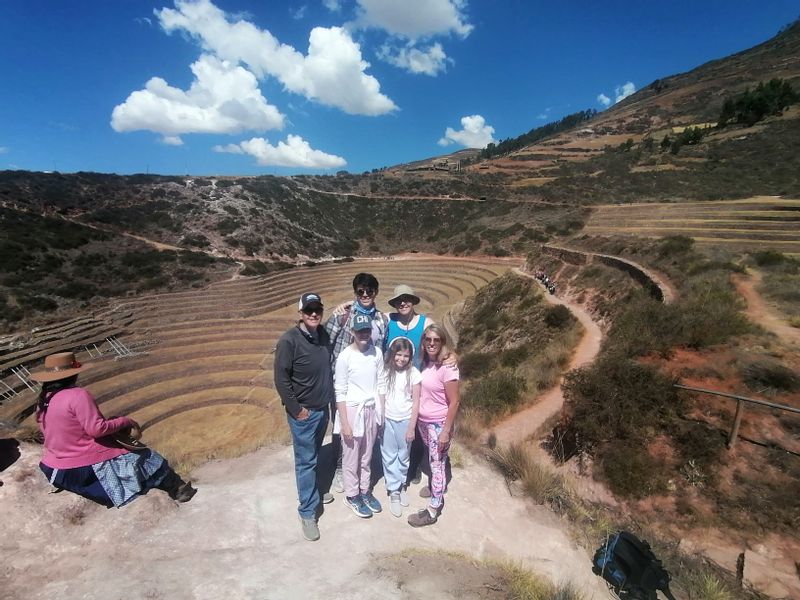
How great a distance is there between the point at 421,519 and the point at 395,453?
2.40ft

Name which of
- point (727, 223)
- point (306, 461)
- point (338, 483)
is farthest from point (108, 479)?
point (727, 223)

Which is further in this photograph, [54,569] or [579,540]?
[579,540]

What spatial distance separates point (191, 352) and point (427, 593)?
746 inches

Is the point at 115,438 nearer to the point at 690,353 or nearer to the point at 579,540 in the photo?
the point at 579,540

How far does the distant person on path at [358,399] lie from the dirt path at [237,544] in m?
0.60

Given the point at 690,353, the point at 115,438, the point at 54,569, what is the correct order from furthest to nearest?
1. the point at 690,353
2. the point at 115,438
3. the point at 54,569

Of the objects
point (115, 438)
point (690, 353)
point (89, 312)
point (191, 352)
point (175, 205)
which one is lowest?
point (191, 352)

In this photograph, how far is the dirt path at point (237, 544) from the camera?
294 centimetres

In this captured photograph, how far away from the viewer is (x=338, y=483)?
15.1ft

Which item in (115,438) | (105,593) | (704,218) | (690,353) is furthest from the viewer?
(704,218)

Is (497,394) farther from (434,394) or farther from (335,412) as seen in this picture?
(335,412)

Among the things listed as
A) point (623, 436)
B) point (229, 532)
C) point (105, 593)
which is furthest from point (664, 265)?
point (105, 593)

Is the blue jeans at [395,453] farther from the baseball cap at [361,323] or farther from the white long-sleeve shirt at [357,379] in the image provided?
the baseball cap at [361,323]

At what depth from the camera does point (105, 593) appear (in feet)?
9.05
